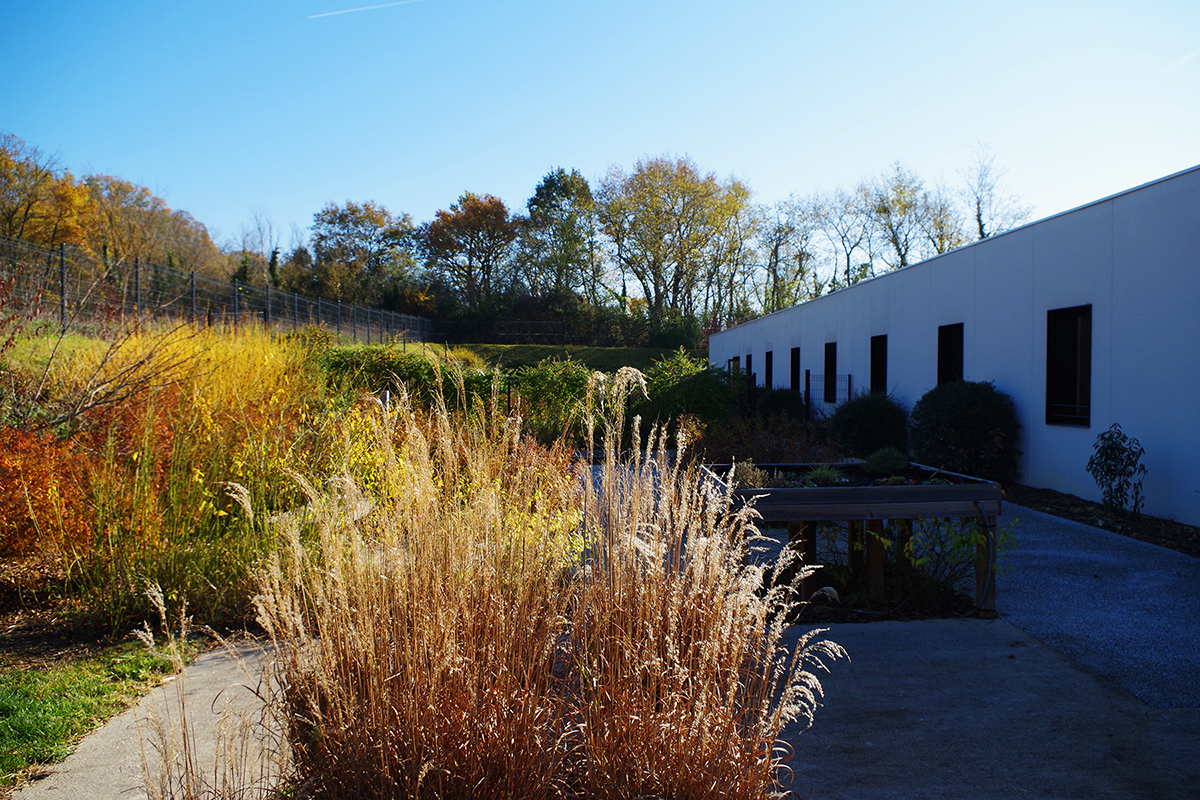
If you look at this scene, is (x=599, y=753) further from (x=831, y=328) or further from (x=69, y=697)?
(x=831, y=328)

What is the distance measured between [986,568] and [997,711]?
1.32 meters

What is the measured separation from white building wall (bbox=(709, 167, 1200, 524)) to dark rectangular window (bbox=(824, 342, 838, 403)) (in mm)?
3412

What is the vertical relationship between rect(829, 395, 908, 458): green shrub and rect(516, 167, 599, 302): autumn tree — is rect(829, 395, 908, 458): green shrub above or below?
below

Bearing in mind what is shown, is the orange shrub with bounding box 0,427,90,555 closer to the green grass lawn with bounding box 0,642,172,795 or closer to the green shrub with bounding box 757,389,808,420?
the green grass lawn with bounding box 0,642,172,795

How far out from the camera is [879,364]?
45.3 ft

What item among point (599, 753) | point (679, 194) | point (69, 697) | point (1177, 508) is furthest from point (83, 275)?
point (679, 194)

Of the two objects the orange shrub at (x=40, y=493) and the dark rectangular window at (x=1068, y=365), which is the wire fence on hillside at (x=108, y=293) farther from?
the dark rectangular window at (x=1068, y=365)

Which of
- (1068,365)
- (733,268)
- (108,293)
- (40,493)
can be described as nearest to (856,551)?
(40,493)

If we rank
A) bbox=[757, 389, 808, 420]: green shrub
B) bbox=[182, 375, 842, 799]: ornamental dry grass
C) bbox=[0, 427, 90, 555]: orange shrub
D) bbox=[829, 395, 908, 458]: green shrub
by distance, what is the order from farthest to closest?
1. bbox=[757, 389, 808, 420]: green shrub
2. bbox=[829, 395, 908, 458]: green shrub
3. bbox=[0, 427, 90, 555]: orange shrub
4. bbox=[182, 375, 842, 799]: ornamental dry grass

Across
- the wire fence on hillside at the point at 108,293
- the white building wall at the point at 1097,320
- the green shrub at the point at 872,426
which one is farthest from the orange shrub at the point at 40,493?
the green shrub at the point at 872,426

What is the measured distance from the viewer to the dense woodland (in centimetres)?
3378

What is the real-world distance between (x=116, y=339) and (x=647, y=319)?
111 feet

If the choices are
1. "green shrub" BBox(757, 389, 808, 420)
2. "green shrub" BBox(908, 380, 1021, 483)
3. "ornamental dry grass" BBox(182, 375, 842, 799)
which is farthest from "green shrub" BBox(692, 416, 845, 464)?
"ornamental dry grass" BBox(182, 375, 842, 799)

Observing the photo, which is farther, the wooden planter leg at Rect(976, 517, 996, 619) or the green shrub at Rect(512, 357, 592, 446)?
the green shrub at Rect(512, 357, 592, 446)
